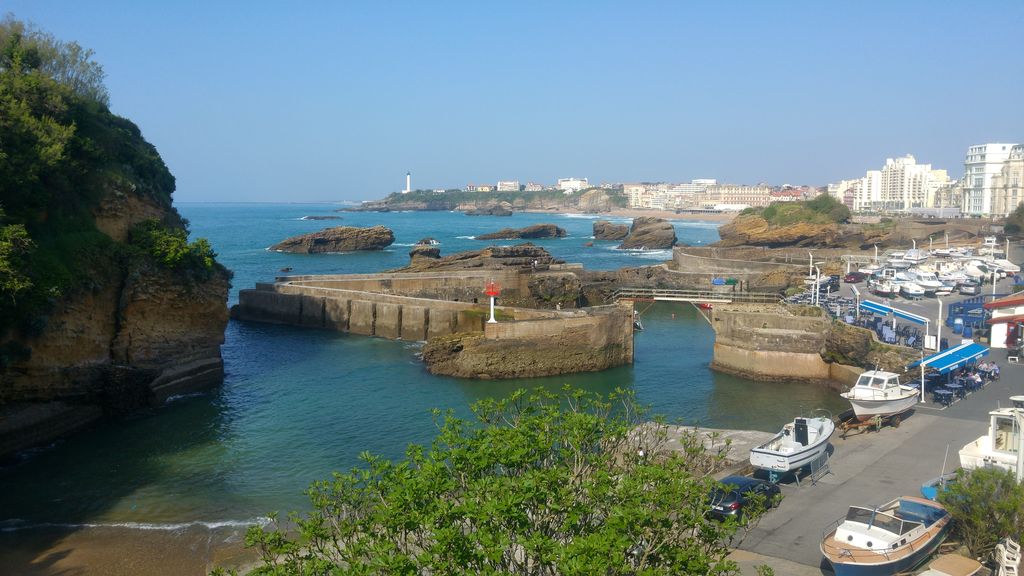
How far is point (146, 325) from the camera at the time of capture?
88.2 ft

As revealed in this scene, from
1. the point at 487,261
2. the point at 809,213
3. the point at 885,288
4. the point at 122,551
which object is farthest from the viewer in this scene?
the point at 809,213

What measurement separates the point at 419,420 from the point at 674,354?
15.4m

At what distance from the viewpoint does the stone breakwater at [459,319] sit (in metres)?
30.9

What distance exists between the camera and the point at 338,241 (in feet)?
307

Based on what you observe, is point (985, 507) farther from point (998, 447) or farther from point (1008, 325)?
point (1008, 325)

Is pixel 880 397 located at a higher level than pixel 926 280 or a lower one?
lower

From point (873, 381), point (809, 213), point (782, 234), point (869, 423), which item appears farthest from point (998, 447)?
point (809, 213)

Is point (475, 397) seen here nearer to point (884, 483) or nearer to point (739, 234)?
point (884, 483)

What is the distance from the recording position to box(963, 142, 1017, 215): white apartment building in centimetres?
10388

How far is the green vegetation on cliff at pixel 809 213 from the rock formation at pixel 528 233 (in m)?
39.1

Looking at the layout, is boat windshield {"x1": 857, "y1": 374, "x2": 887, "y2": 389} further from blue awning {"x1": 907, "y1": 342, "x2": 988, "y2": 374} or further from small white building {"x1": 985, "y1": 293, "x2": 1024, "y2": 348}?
small white building {"x1": 985, "y1": 293, "x2": 1024, "y2": 348}

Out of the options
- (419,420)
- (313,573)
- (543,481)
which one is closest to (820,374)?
(419,420)

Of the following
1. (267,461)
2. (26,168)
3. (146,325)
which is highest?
(26,168)

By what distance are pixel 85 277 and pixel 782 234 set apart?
235 feet
